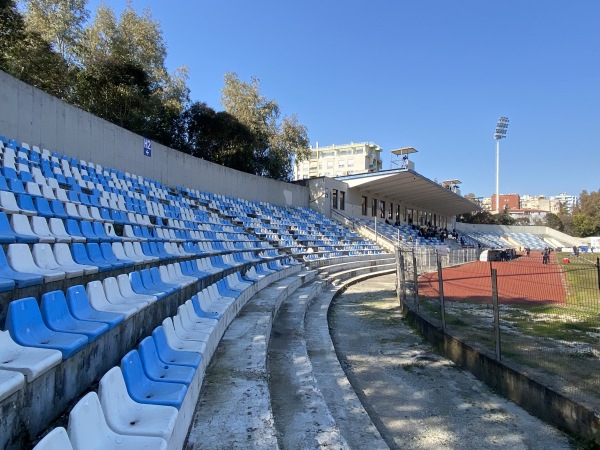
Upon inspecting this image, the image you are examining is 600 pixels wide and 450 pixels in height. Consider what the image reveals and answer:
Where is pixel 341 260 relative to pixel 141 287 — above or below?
below

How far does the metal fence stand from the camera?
435cm

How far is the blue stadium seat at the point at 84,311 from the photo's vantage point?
270 centimetres

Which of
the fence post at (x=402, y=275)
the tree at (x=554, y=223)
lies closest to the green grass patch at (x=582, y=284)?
the fence post at (x=402, y=275)

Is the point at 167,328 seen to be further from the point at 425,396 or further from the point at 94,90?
the point at 94,90

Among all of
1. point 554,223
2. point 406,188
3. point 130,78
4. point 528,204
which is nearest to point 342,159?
point 554,223

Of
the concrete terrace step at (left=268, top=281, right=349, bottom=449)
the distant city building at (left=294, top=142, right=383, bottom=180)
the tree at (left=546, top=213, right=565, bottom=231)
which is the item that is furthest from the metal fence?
the tree at (left=546, top=213, right=565, bottom=231)

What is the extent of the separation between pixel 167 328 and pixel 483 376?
3.93m

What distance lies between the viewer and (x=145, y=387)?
238 centimetres

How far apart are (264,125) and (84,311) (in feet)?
92.6

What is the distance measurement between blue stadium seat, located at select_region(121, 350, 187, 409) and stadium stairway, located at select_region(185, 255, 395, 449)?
34 cm

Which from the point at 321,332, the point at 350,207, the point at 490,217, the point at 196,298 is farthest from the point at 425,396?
the point at 490,217

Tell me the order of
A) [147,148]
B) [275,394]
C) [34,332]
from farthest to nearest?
[147,148], [275,394], [34,332]

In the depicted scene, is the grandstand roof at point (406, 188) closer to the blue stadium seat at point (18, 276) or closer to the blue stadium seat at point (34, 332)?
the blue stadium seat at point (18, 276)

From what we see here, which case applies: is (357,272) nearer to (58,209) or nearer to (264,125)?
(58,209)
